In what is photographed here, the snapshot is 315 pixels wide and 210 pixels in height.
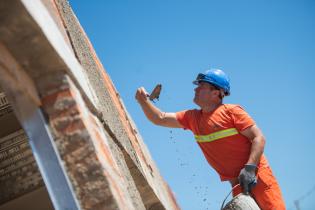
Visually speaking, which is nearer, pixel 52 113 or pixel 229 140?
pixel 52 113

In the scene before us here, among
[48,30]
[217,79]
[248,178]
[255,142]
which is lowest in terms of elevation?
[248,178]

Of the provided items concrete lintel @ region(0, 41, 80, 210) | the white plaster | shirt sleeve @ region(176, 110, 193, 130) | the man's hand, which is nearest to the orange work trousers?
shirt sleeve @ region(176, 110, 193, 130)

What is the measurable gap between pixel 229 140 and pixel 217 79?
0.68 metres

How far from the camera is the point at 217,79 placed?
403 cm

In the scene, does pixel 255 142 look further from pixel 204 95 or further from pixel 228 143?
pixel 204 95

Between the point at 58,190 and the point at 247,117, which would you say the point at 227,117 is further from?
the point at 58,190

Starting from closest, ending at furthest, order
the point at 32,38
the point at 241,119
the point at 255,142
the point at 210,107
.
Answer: the point at 32,38 → the point at 255,142 → the point at 241,119 → the point at 210,107

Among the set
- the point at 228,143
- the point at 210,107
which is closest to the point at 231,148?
the point at 228,143

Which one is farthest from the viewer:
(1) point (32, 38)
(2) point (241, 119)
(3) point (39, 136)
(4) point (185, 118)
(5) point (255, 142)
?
(4) point (185, 118)

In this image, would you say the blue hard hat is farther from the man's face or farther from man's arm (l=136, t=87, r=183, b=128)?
man's arm (l=136, t=87, r=183, b=128)

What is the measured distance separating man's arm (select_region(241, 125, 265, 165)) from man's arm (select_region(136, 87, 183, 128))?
3.02 ft

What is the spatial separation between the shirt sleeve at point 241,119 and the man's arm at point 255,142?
0.04m

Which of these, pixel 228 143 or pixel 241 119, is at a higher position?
pixel 241 119

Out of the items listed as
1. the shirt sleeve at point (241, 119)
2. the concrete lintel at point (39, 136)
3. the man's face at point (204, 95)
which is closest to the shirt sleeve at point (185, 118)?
the man's face at point (204, 95)
